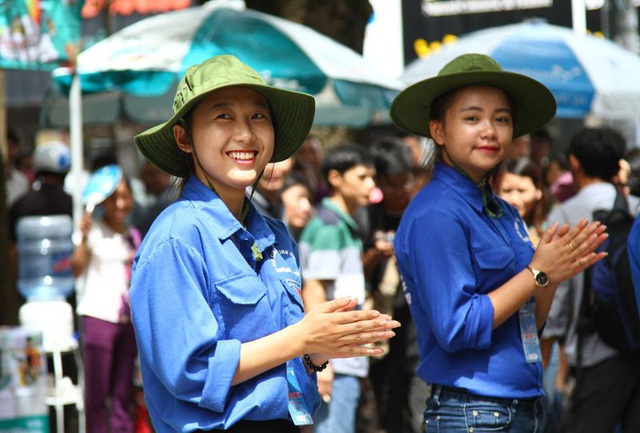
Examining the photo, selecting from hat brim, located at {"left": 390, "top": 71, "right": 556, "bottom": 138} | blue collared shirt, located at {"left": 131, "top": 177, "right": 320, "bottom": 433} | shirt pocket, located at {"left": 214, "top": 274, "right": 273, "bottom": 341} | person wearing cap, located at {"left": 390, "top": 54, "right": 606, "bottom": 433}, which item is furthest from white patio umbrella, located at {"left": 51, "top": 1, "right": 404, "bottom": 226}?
shirt pocket, located at {"left": 214, "top": 274, "right": 273, "bottom": 341}

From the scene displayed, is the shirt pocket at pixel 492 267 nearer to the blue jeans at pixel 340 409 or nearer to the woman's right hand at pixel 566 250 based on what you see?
the woman's right hand at pixel 566 250

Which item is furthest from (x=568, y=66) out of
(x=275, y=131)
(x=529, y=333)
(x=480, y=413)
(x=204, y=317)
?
(x=204, y=317)

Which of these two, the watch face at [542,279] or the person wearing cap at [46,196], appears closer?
the watch face at [542,279]

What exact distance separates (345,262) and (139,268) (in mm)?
3810

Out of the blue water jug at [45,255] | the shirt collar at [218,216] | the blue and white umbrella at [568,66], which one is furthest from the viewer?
the blue and white umbrella at [568,66]

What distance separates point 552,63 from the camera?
9781 millimetres

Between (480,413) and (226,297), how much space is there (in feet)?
4.20

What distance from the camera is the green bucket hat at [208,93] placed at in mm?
3186

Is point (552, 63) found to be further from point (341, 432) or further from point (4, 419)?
point (4, 419)

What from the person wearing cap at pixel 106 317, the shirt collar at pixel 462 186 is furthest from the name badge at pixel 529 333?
the person wearing cap at pixel 106 317

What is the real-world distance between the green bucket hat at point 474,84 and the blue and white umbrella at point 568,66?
4.69 meters

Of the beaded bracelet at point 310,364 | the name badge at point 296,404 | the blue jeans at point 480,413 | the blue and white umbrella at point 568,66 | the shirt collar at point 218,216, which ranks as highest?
the blue and white umbrella at point 568,66

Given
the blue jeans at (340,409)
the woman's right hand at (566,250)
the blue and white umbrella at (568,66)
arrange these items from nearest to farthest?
the woman's right hand at (566,250) < the blue jeans at (340,409) < the blue and white umbrella at (568,66)

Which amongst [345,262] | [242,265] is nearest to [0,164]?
[345,262]
